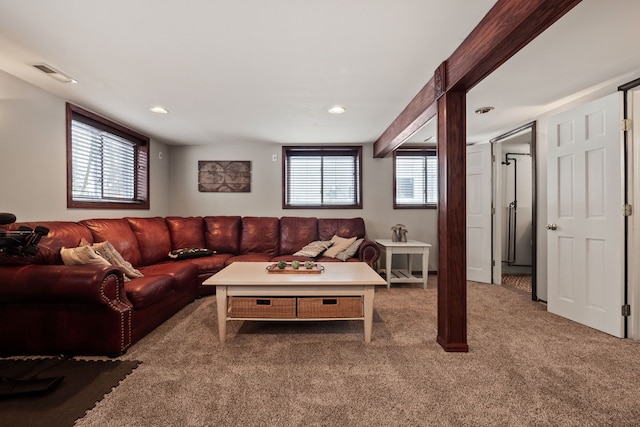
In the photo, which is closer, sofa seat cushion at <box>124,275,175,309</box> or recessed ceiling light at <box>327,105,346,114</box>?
sofa seat cushion at <box>124,275,175,309</box>

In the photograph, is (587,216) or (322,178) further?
(322,178)

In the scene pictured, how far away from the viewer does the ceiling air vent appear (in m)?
2.17

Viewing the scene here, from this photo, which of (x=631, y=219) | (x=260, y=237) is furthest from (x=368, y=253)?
(x=631, y=219)

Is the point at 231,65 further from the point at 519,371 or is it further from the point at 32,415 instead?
the point at 519,371

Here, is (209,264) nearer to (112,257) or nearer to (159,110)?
(112,257)

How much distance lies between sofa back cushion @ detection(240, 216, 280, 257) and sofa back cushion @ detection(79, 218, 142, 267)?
140cm

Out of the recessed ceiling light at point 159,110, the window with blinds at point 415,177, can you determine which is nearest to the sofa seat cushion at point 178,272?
the recessed ceiling light at point 159,110

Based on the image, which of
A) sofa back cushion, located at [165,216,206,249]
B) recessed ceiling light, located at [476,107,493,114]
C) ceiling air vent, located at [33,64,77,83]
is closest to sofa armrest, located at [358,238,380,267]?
recessed ceiling light, located at [476,107,493,114]

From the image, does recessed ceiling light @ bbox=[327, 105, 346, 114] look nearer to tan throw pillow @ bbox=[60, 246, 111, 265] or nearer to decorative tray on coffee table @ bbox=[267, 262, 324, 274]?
decorative tray on coffee table @ bbox=[267, 262, 324, 274]

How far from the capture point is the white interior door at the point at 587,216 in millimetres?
2344

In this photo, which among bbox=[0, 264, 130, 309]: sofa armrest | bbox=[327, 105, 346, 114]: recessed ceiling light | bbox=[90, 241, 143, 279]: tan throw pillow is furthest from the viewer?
bbox=[327, 105, 346, 114]: recessed ceiling light

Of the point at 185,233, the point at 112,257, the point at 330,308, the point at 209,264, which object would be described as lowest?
the point at 330,308

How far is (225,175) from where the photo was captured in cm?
464

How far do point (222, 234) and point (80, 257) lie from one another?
6.85ft
